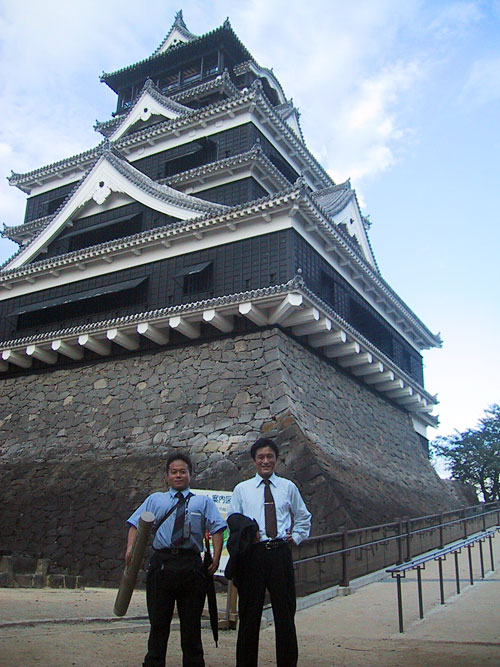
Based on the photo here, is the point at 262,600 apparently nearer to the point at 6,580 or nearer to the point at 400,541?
the point at 400,541

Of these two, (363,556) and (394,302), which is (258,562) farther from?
(394,302)

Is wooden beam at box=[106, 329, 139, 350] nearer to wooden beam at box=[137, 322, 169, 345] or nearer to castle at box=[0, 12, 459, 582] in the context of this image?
castle at box=[0, 12, 459, 582]

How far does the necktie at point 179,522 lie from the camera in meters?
3.83

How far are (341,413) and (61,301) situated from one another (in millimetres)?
8369

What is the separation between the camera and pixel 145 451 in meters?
13.0

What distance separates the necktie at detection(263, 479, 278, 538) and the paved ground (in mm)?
1269

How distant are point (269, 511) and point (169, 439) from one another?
9184 mm

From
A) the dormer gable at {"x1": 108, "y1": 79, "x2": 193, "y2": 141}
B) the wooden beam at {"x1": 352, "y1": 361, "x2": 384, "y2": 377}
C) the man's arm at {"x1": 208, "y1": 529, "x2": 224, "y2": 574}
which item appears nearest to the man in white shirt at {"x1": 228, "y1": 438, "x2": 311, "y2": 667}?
the man's arm at {"x1": 208, "y1": 529, "x2": 224, "y2": 574}

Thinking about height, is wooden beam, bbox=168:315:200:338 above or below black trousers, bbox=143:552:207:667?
above

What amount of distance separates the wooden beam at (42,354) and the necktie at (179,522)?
42.7ft

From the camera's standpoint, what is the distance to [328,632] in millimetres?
5723

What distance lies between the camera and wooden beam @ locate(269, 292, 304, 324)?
12539 millimetres

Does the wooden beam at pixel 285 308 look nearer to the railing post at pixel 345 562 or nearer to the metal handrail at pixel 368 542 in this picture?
the metal handrail at pixel 368 542

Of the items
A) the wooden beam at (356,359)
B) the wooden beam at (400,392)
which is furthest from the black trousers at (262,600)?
the wooden beam at (400,392)
